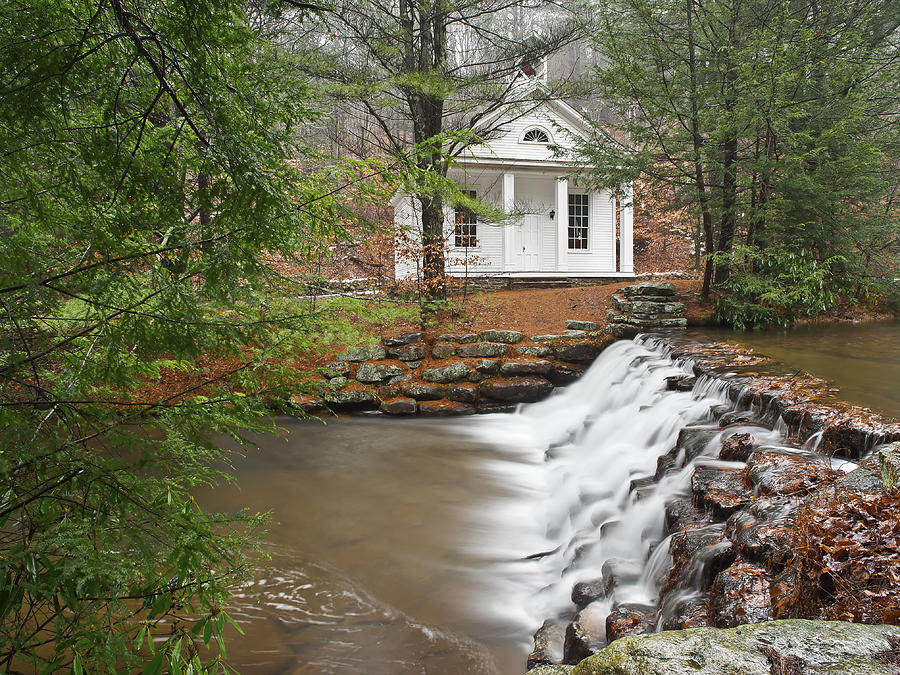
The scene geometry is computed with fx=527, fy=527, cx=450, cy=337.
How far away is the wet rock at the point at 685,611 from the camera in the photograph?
2688 mm

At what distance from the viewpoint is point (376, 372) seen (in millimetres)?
9508

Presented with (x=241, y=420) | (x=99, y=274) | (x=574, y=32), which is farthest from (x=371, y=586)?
(x=574, y=32)

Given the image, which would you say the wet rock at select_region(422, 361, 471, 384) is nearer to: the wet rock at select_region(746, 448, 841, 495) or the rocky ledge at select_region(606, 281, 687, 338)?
the rocky ledge at select_region(606, 281, 687, 338)

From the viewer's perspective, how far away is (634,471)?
548 centimetres

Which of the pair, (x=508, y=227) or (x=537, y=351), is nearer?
(x=537, y=351)

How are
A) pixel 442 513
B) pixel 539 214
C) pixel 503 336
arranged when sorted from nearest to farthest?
1. pixel 442 513
2. pixel 503 336
3. pixel 539 214

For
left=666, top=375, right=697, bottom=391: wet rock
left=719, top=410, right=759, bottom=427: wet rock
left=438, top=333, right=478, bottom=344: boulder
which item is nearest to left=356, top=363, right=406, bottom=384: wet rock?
left=438, top=333, right=478, bottom=344: boulder

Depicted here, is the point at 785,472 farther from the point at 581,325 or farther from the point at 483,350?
the point at 581,325

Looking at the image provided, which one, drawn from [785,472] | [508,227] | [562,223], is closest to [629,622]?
[785,472]

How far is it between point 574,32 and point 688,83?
8.00ft

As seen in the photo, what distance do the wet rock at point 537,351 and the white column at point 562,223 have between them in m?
7.44

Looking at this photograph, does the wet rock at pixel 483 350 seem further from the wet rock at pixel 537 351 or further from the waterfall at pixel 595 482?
the waterfall at pixel 595 482

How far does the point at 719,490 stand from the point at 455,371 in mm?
5934

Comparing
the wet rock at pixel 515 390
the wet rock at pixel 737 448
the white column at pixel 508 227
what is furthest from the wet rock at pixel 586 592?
the white column at pixel 508 227
